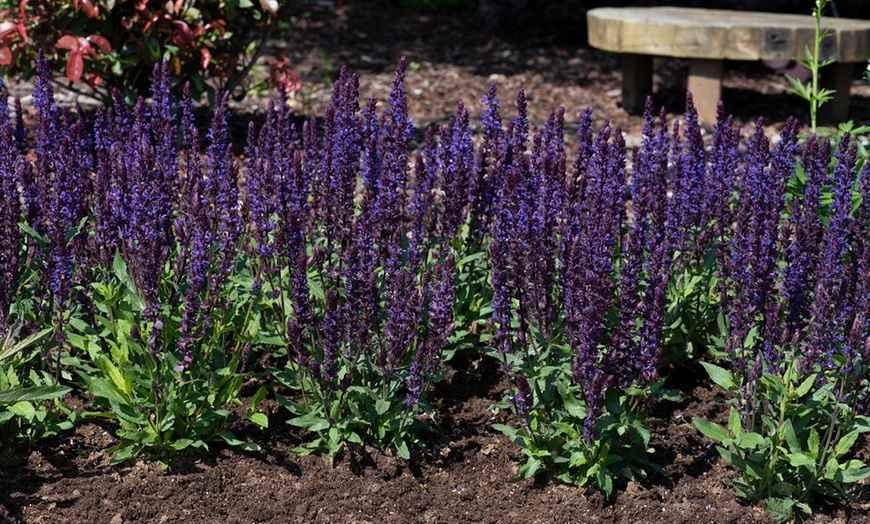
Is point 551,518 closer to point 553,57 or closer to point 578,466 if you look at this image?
point 578,466

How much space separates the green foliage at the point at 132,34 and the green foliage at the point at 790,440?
4.49 metres

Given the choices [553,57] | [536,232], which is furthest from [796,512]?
[553,57]

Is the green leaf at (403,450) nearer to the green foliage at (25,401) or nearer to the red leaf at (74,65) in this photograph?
the green foliage at (25,401)

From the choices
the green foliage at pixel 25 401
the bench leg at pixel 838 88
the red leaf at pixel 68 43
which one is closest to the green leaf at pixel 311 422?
the green foliage at pixel 25 401

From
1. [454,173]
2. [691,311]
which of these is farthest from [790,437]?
[454,173]

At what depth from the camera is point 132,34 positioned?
7508 mm

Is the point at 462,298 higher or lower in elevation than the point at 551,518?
higher

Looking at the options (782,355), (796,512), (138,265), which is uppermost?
(138,265)

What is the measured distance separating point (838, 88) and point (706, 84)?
1123 mm

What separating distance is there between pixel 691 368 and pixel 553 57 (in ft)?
24.2

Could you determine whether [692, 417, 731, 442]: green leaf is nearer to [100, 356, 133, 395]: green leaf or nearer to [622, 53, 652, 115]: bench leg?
[100, 356, 133, 395]: green leaf

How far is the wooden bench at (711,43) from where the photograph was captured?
9000mm

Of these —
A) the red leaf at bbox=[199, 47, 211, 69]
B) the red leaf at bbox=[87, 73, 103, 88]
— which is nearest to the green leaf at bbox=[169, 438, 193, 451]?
the red leaf at bbox=[199, 47, 211, 69]

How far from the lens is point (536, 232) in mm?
4191
